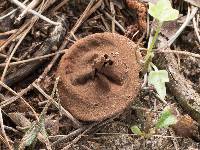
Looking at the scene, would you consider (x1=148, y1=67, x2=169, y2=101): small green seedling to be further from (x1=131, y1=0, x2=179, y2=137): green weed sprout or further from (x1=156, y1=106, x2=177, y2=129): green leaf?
(x1=156, y1=106, x2=177, y2=129): green leaf

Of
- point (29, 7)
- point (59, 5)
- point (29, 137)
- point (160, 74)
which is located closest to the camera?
point (29, 137)

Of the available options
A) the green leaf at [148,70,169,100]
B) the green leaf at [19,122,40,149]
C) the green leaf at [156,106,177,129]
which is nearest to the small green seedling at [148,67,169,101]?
the green leaf at [148,70,169,100]

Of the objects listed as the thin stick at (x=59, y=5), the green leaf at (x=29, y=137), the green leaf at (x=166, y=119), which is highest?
the thin stick at (x=59, y=5)

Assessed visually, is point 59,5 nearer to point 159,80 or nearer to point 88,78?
point 88,78

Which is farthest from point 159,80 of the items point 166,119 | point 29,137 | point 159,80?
point 29,137

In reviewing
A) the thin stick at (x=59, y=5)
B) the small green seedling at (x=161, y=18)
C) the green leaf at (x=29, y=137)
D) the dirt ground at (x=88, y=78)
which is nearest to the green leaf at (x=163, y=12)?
the small green seedling at (x=161, y=18)

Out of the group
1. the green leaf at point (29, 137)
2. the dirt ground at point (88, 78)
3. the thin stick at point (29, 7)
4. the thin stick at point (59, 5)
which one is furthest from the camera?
the thin stick at point (59, 5)

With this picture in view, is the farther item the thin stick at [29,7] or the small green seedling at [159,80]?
the thin stick at [29,7]

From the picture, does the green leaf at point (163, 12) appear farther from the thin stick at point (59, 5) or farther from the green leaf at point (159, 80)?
the thin stick at point (59, 5)
